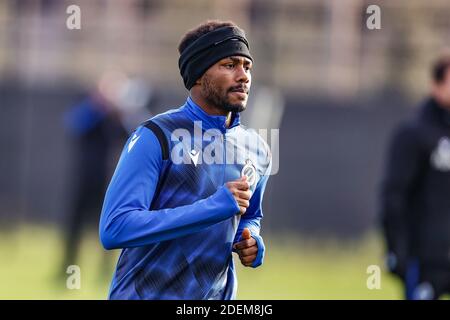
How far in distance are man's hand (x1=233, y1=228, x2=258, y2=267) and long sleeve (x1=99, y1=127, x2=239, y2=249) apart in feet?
1.04

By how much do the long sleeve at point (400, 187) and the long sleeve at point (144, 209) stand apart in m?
3.71

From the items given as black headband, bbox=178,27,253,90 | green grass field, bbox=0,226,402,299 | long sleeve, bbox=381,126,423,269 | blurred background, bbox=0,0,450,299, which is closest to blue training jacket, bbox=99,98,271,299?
black headband, bbox=178,27,253,90

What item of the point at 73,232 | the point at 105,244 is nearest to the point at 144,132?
the point at 105,244

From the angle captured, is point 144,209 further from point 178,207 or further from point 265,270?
point 265,270

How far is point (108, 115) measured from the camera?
14727 millimetres

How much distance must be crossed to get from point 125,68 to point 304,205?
338 cm

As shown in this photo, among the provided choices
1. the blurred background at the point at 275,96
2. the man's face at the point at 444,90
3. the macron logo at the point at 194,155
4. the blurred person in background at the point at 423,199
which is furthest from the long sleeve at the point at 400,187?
the blurred background at the point at 275,96

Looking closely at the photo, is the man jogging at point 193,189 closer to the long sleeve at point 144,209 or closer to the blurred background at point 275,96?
the long sleeve at point 144,209

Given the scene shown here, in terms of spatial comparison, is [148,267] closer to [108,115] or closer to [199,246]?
[199,246]

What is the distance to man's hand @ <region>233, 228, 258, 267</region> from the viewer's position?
5.86 meters

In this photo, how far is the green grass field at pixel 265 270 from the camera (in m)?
12.8

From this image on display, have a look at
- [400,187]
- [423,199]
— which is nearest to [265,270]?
[423,199]

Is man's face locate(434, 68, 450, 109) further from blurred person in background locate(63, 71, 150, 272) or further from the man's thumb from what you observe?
blurred person in background locate(63, 71, 150, 272)

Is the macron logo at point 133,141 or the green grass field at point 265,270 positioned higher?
the macron logo at point 133,141
